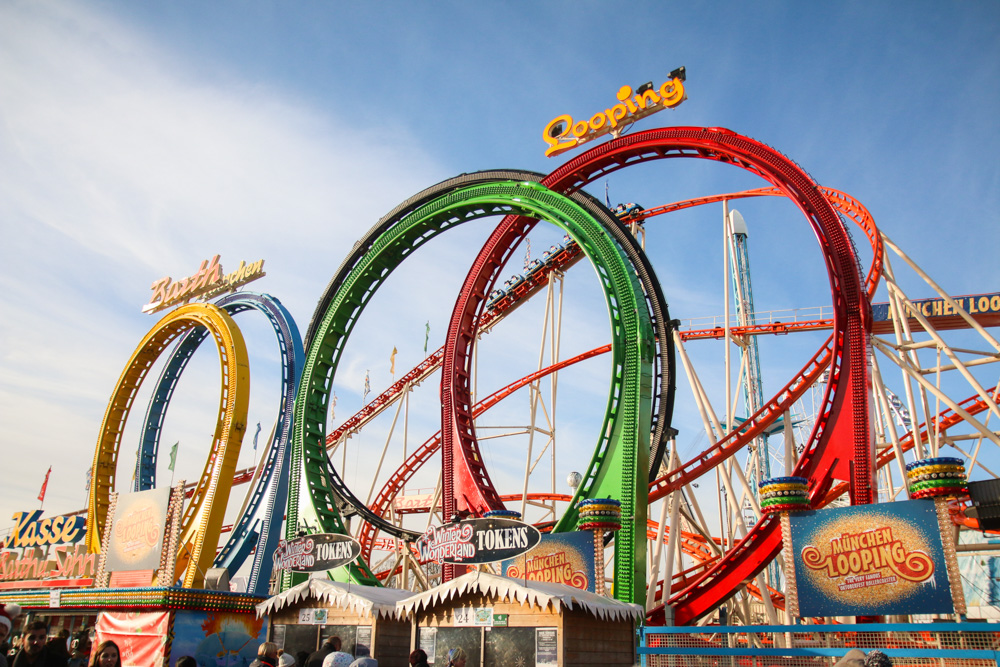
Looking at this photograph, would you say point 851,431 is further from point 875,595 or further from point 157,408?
point 157,408

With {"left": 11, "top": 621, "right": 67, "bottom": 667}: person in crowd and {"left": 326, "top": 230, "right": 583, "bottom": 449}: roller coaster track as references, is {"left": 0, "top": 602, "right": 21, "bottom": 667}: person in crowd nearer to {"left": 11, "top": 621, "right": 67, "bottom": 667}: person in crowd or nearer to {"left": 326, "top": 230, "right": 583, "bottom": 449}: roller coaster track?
{"left": 11, "top": 621, "right": 67, "bottom": 667}: person in crowd

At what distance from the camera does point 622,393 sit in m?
11.7

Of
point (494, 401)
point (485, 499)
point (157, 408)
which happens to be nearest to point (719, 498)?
point (494, 401)

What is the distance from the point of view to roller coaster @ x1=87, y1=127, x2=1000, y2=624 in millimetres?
11234

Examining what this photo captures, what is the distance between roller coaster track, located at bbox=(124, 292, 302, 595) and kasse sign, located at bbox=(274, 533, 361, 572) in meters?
3.99

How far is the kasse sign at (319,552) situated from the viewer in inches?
436

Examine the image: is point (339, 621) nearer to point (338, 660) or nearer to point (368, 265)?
point (338, 660)

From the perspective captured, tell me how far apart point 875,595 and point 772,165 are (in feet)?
23.1

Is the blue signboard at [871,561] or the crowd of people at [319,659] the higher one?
the blue signboard at [871,561]

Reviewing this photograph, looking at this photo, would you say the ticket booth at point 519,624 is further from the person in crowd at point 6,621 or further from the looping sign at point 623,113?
the looping sign at point 623,113

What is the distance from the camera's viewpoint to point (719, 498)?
1966cm

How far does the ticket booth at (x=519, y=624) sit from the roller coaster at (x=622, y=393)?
173cm

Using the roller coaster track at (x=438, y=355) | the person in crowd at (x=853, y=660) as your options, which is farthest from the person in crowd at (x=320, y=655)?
the roller coaster track at (x=438, y=355)

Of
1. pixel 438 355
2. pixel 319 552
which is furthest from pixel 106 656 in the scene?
pixel 438 355
